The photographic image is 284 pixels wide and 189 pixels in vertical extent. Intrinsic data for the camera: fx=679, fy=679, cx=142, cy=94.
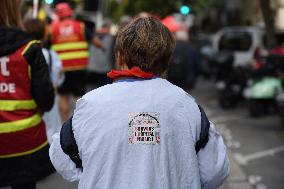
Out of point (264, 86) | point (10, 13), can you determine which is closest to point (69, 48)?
point (264, 86)

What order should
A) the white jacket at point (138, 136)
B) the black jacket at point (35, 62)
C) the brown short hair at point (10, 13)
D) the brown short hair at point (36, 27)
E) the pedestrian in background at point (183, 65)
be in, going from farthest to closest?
the pedestrian in background at point (183, 65), the brown short hair at point (36, 27), the brown short hair at point (10, 13), the black jacket at point (35, 62), the white jacket at point (138, 136)

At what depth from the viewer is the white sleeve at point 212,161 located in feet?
8.87

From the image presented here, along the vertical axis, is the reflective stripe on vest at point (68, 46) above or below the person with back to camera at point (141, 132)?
below

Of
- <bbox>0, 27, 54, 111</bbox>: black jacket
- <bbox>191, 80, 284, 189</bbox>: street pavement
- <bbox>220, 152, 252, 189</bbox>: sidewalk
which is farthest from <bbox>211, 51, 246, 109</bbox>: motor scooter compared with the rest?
<bbox>0, 27, 54, 111</bbox>: black jacket

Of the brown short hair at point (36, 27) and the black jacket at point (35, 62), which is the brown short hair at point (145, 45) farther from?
the brown short hair at point (36, 27)

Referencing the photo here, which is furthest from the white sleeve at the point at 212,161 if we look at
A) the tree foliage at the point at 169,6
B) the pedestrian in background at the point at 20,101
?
the tree foliage at the point at 169,6

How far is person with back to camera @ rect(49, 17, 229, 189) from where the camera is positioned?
8.46 feet

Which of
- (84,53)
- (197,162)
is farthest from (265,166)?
(197,162)

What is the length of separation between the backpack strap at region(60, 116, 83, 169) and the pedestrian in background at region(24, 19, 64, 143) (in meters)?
1.49

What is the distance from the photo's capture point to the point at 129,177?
8.48ft

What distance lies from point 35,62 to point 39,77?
94 mm

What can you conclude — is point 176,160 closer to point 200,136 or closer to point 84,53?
point 200,136

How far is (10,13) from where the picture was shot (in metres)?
4.02

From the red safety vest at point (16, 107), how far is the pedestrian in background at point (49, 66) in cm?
27
